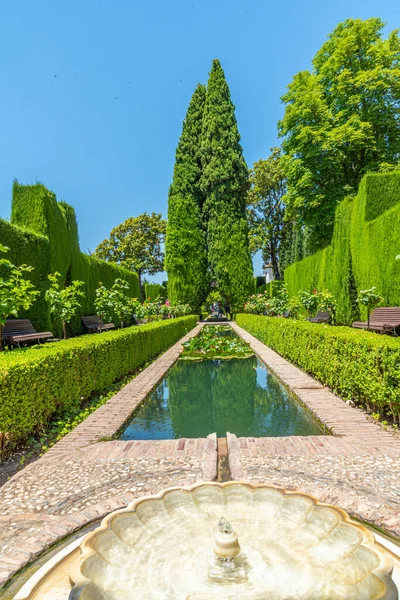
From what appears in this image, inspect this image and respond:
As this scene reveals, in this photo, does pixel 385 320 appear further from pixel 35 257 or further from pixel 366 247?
pixel 35 257

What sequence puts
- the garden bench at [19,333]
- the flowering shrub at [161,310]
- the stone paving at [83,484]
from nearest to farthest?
the stone paving at [83,484]
the garden bench at [19,333]
the flowering shrub at [161,310]

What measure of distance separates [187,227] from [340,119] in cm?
1427

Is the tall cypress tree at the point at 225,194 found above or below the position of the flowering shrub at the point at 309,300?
above

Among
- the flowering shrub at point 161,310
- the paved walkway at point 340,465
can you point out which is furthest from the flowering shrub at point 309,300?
the flowering shrub at point 161,310

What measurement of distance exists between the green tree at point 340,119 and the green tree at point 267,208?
11.9 m

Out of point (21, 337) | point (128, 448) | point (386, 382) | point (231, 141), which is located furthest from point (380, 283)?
point (231, 141)

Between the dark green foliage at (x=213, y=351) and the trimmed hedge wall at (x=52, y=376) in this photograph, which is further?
the dark green foliage at (x=213, y=351)

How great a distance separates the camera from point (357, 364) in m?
4.82

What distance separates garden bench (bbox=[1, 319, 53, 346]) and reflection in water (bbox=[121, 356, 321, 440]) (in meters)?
3.86

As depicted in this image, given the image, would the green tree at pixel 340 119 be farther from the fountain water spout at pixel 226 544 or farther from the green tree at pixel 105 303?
the fountain water spout at pixel 226 544

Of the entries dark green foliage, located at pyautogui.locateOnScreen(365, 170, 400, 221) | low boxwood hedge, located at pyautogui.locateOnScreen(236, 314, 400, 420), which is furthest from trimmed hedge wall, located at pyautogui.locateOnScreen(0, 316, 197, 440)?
dark green foliage, located at pyautogui.locateOnScreen(365, 170, 400, 221)

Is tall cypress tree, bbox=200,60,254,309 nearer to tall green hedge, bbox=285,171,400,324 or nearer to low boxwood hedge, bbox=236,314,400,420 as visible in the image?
tall green hedge, bbox=285,171,400,324

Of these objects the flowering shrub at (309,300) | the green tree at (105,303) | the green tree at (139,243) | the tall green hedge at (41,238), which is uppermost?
the green tree at (139,243)

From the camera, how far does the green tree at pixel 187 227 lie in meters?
28.0
